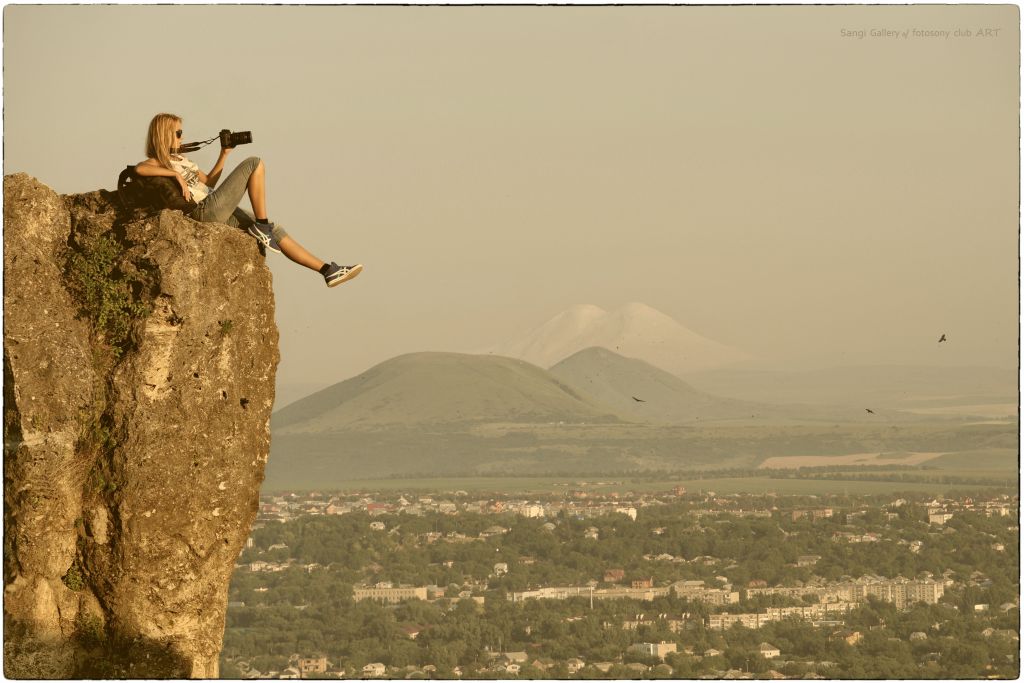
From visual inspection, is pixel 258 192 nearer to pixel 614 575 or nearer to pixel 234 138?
pixel 234 138

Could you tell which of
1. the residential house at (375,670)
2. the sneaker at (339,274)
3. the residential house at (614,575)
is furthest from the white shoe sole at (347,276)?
the residential house at (614,575)

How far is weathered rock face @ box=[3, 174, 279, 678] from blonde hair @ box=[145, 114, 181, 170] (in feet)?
2.01

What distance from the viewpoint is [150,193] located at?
42.2 ft

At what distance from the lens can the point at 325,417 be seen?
191 meters

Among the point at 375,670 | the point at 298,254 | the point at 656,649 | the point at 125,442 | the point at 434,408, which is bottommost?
the point at 375,670

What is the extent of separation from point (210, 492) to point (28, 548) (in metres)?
1.53

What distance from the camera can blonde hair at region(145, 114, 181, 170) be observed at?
12812mm

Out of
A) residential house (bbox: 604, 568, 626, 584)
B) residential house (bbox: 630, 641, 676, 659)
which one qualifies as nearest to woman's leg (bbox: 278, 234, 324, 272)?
residential house (bbox: 630, 641, 676, 659)

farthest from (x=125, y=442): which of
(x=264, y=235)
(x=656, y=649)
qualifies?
(x=656, y=649)

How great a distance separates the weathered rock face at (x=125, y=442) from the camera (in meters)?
12.3

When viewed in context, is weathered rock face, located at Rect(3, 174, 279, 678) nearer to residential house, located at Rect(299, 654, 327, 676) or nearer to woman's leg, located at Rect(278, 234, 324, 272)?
woman's leg, located at Rect(278, 234, 324, 272)

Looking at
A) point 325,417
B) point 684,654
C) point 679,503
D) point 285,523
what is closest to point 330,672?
point 684,654

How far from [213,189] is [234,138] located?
20.0 inches

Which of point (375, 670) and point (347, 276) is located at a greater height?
point (347, 276)
